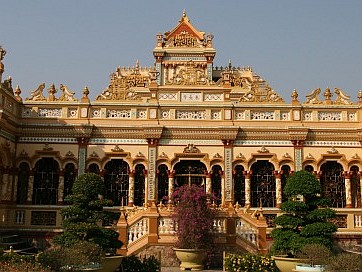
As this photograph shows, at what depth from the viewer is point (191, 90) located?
21.5 meters

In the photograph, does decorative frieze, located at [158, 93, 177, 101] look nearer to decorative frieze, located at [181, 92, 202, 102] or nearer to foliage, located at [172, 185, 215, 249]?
decorative frieze, located at [181, 92, 202, 102]

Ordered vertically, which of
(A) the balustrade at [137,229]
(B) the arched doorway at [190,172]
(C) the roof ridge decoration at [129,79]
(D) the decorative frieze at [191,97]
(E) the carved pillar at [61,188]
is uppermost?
(C) the roof ridge decoration at [129,79]

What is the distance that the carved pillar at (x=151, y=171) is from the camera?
20.5 m

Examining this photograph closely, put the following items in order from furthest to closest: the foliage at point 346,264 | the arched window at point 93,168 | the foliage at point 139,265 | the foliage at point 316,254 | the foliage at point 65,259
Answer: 1. the arched window at point 93,168
2. the foliage at point 139,265
3. the foliage at point 316,254
4. the foliage at point 65,259
5. the foliage at point 346,264

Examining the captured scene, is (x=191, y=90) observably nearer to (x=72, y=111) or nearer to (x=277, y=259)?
(x=72, y=111)

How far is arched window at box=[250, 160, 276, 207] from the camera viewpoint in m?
20.7

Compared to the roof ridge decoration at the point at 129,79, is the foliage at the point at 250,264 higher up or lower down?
lower down

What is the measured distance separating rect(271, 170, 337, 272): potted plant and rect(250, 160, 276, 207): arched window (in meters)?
4.96

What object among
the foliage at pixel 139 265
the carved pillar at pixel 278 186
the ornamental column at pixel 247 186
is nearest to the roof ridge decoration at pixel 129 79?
the ornamental column at pixel 247 186

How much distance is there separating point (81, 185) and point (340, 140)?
11.7 metres

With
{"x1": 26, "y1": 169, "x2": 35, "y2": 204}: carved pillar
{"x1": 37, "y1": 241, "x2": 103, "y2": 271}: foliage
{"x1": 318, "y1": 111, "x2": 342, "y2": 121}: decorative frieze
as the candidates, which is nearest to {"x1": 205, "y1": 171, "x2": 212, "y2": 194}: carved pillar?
{"x1": 318, "y1": 111, "x2": 342, "y2": 121}: decorative frieze

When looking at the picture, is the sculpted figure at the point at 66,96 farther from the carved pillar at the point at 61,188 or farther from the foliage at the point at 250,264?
the foliage at the point at 250,264

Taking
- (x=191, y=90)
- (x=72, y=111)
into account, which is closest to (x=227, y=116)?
(x=191, y=90)

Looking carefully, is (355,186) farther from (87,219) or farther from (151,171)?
(87,219)
